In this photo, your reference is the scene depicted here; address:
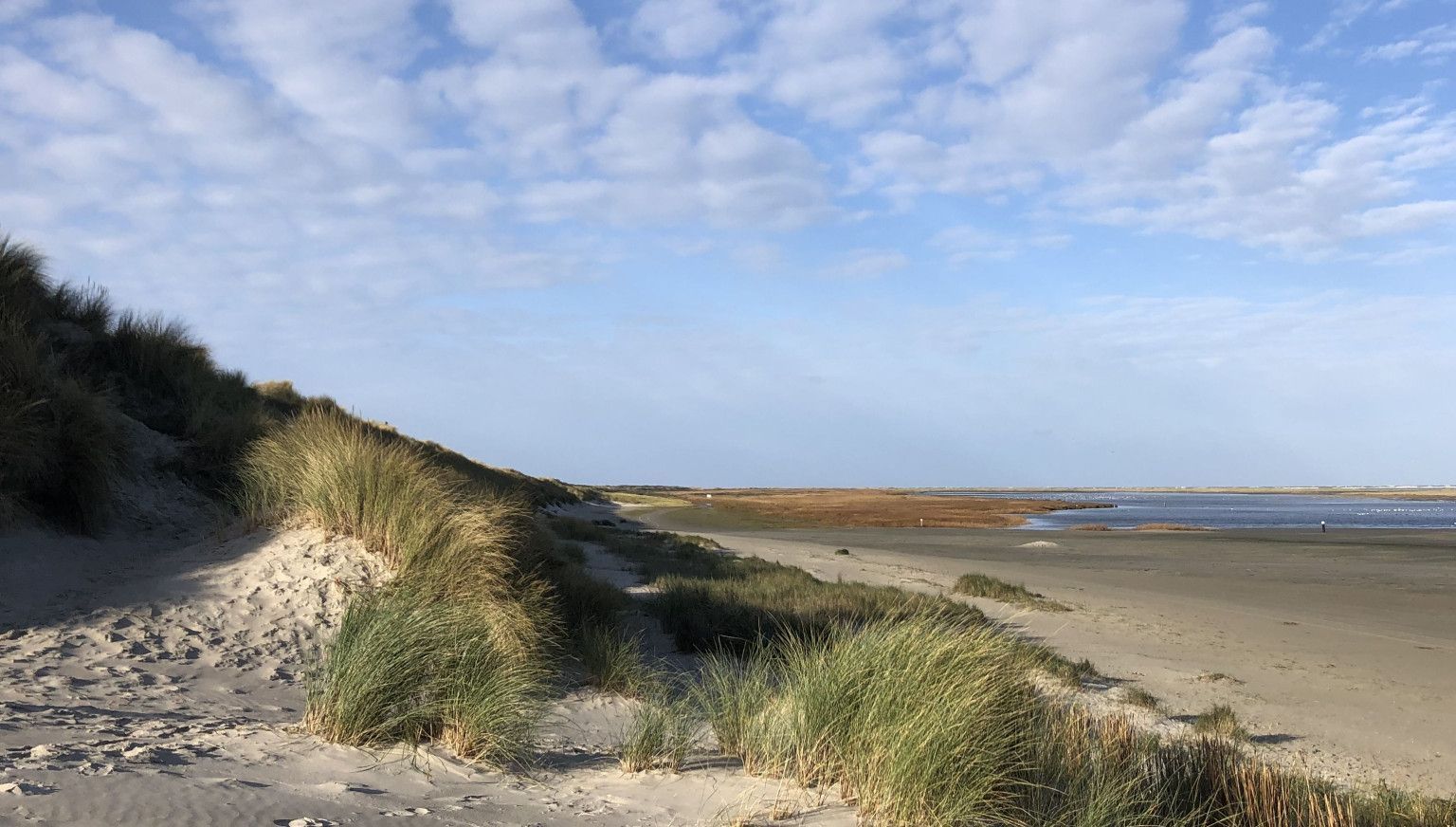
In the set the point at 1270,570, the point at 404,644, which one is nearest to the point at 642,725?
the point at 404,644

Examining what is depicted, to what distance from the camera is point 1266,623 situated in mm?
17484

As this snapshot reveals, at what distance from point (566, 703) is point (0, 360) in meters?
6.90

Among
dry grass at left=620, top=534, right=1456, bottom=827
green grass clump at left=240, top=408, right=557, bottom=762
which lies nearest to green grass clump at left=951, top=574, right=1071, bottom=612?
green grass clump at left=240, top=408, right=557, bottom=762

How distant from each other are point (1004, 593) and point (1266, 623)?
4930 mm

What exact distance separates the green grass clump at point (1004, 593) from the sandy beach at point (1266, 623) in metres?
0.53

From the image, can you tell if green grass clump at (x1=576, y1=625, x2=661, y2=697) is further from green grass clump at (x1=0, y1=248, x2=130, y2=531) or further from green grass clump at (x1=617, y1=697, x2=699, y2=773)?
green grass clump at (x1=0, y1=248, x2=130, y2=531)

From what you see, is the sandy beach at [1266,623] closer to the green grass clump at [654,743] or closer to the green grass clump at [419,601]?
the green grass clump at [654,743]

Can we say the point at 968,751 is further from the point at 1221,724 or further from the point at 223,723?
the point at 1221,724

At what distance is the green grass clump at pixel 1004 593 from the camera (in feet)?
60.0

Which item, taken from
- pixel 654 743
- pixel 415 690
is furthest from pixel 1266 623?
pixel 415 690

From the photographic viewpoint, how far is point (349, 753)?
4.80 metres

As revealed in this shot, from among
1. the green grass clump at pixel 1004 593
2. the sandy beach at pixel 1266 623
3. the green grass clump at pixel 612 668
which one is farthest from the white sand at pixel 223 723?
the green grass clump at pixel 1004 593

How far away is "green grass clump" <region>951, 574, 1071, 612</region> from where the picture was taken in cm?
1828

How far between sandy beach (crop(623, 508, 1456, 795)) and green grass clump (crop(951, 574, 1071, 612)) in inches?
20.8
